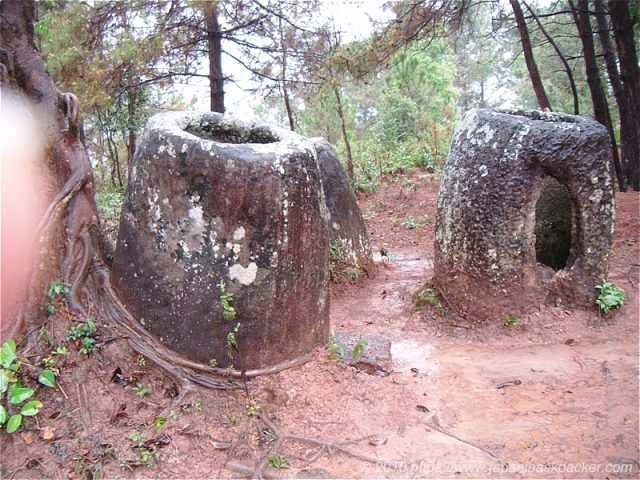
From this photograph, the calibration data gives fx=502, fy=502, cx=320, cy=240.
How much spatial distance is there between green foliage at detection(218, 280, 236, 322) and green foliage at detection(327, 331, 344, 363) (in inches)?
31.5

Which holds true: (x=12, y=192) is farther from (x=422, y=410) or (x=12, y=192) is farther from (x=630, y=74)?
(x=630, y=74)

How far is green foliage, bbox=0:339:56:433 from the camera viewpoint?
7.82ft

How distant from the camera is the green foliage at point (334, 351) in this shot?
3.39 metres

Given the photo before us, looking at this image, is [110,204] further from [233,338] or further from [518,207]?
[518,207]

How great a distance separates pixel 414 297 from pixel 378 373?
1756 mm

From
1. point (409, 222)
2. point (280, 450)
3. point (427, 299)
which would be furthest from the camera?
point (409, 222)

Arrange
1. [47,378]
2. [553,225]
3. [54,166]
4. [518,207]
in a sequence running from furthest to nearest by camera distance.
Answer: [553,225], [518,207], [54,166], [47,378]

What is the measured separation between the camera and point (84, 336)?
2.93m

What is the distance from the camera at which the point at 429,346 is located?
171 inches

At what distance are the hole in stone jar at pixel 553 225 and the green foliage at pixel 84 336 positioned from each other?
4.33 metres

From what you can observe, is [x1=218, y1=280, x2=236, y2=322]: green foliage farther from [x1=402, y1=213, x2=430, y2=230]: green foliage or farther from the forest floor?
[x1=402, y1=213, x2=430, y2=230]: green foliage

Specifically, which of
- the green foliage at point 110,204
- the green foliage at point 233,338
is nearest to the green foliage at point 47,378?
the green foliage at point 233,338

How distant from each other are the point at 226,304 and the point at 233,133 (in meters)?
1.35

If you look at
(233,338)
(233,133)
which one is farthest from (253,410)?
(233,133)
